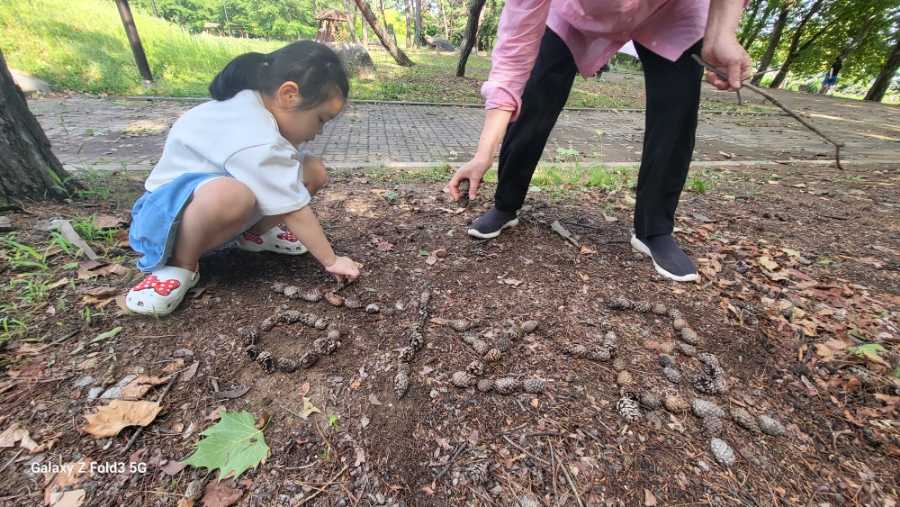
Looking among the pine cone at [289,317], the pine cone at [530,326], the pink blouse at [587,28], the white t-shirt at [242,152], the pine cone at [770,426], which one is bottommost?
the pine cone at [289,317]

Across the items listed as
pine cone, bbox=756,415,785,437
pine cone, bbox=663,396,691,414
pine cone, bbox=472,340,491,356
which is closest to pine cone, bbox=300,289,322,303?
pine cone, bbox=472,340,491,356

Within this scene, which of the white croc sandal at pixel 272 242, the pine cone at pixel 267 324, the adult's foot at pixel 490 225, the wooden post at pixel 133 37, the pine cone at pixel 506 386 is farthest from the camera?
the wooden post at pixel 133 37

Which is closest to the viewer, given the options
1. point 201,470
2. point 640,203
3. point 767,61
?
point 201,470

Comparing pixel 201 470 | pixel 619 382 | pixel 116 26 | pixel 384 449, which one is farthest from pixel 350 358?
pixel 116 26

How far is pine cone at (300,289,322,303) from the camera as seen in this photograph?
1.72m

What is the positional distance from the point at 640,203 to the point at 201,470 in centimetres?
216

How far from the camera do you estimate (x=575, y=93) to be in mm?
10211

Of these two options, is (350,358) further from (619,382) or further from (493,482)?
(619,382)

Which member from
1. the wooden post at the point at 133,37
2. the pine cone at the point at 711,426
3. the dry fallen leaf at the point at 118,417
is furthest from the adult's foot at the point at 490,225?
the wooden post at the point at 133,37

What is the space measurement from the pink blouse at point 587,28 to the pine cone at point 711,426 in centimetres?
136

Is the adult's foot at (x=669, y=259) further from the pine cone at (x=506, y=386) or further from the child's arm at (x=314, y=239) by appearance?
the child's arm at (x=314, y=239)

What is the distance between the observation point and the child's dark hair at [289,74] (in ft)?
5.17

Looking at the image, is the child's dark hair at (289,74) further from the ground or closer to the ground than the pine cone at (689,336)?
further from the ground

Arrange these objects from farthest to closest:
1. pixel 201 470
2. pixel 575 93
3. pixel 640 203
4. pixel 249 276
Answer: pixel 575 93 < pixel 640 203 < pixel 249 276 < pixel 201 470
